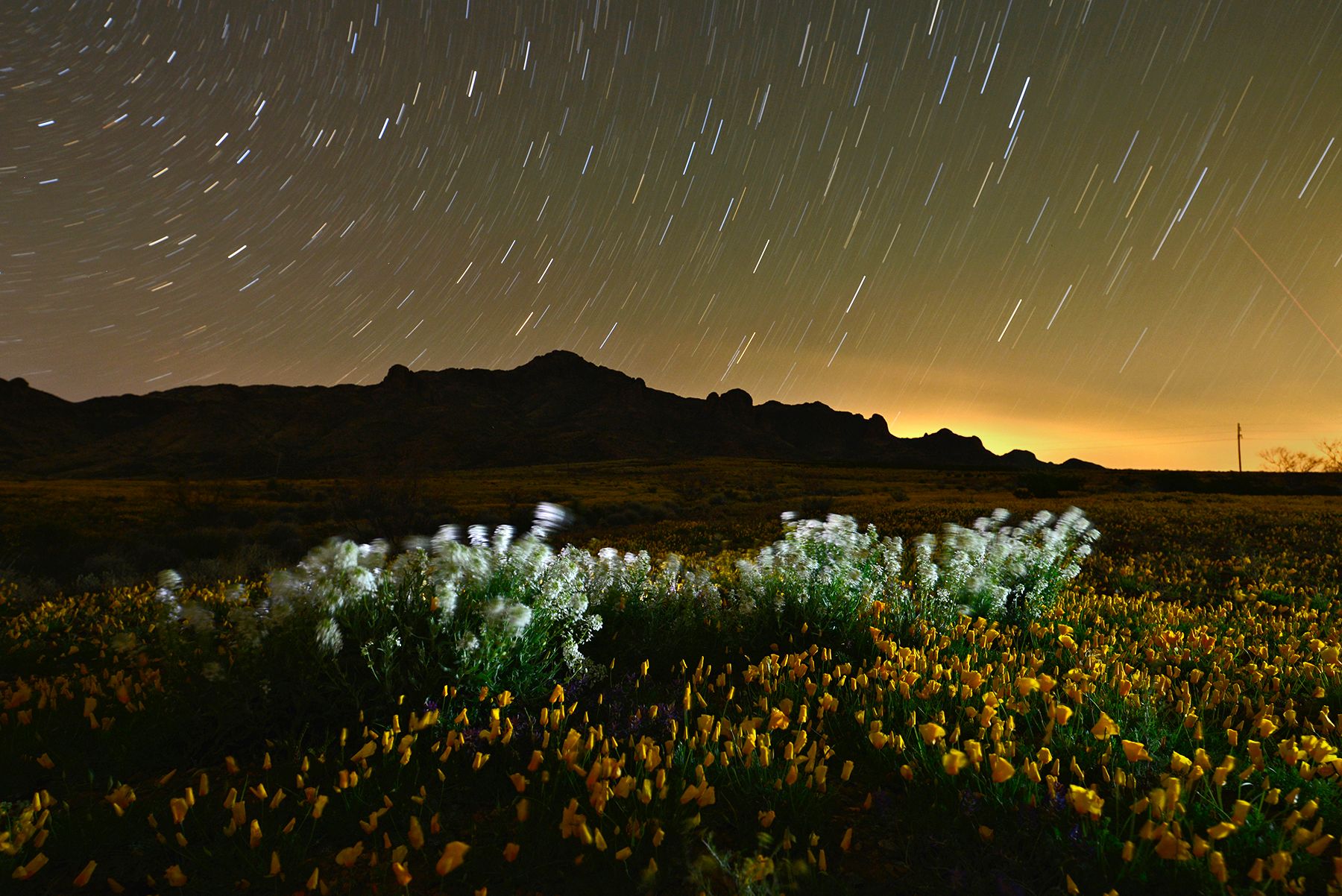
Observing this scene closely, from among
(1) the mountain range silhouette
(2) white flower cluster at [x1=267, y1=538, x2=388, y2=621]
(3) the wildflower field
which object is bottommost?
(3) the wildflower field

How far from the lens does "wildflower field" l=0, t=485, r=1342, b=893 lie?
248cm

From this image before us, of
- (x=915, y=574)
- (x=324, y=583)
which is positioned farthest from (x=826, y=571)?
(x=324, y=583)

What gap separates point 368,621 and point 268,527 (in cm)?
2211

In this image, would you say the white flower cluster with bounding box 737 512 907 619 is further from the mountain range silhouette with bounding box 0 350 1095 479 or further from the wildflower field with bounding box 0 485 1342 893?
the mountain range silhouette with bounding box 0 350 1095 479

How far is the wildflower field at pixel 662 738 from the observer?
2.48 metres

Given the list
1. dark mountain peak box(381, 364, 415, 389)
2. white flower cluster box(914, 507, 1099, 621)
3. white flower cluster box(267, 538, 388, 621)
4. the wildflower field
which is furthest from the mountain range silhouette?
white flower cluster box(267, 538, 388, 621)

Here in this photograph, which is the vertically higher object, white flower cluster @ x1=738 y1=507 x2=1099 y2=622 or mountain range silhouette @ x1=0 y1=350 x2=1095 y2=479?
mountain range silhouette @ x1=0 y1=350 x2=1095 y2=479

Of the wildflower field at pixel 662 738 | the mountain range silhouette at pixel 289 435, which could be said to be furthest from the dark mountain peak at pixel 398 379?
the wildflower field at pixel 662 738

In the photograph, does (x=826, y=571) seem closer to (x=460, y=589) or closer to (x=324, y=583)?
(x=460, y=589)

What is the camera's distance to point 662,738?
361cm

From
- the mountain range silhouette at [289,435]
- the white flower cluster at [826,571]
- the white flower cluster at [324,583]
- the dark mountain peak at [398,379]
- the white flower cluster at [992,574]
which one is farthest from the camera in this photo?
the dark mountain peak at [398,379]

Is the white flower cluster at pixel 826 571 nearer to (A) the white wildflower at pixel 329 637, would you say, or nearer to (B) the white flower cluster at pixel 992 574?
(B) the white flower cluster at pixel 992 574

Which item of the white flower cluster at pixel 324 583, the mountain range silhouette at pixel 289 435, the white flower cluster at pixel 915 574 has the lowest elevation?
the white flower cluster at pixel 915 574

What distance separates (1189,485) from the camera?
3944 centimetres
